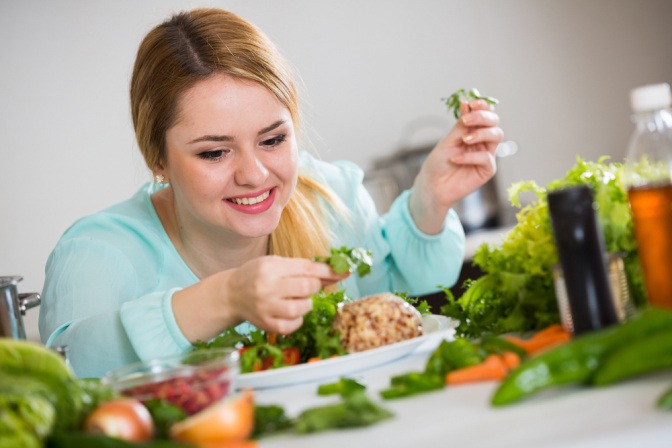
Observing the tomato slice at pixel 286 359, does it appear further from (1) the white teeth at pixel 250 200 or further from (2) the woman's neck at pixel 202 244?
(2) the woman's neck at pixel 202 244

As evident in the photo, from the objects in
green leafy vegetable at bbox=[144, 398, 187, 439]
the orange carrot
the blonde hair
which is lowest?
the orange carrot

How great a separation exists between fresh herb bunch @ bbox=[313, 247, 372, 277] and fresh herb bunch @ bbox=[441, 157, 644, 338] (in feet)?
0.70

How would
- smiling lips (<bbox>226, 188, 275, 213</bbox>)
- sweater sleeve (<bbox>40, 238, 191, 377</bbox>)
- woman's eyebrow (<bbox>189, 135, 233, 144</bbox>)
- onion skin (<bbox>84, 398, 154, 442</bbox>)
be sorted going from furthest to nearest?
smiling lips (<bbox>226, 188, 275, 213</bbox>) → woman's eyebrow (<bbox>189, 135, 233, 144</bbox>) → sweater sleeve (<bbox>40, 238, 191, 377</bbox>) → onion skin (<bbox>84, 398, 154, 442</bbox>)

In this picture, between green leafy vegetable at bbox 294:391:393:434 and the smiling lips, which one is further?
the smiling lips

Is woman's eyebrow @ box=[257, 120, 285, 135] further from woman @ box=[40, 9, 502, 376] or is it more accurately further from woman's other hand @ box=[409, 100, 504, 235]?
woman's other hand @ box=[409, 100, 504, 235]

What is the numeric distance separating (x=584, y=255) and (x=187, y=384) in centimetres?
57

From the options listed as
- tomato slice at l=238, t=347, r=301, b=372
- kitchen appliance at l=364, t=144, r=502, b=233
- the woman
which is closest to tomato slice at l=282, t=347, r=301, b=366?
tomato slice at l=238, t=347, r=301, b=372

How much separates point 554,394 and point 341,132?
4.37 metres

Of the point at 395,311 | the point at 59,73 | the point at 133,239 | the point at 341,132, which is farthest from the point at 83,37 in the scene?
the point at 395,311

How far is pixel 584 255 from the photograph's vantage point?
1237 millimetres

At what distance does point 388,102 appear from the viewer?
5473mm

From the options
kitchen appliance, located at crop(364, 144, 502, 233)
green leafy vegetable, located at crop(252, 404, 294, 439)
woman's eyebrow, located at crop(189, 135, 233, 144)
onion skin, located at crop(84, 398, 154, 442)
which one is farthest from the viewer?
kitchen appliance, located at crop(364, 144, 502, 233)

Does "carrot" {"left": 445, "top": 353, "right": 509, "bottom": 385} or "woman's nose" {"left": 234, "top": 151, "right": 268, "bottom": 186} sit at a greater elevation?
"woman's nose" {"left": 234, "top": 151, "right": 268, "bottom": 186}

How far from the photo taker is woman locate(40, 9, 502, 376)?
1834mm
